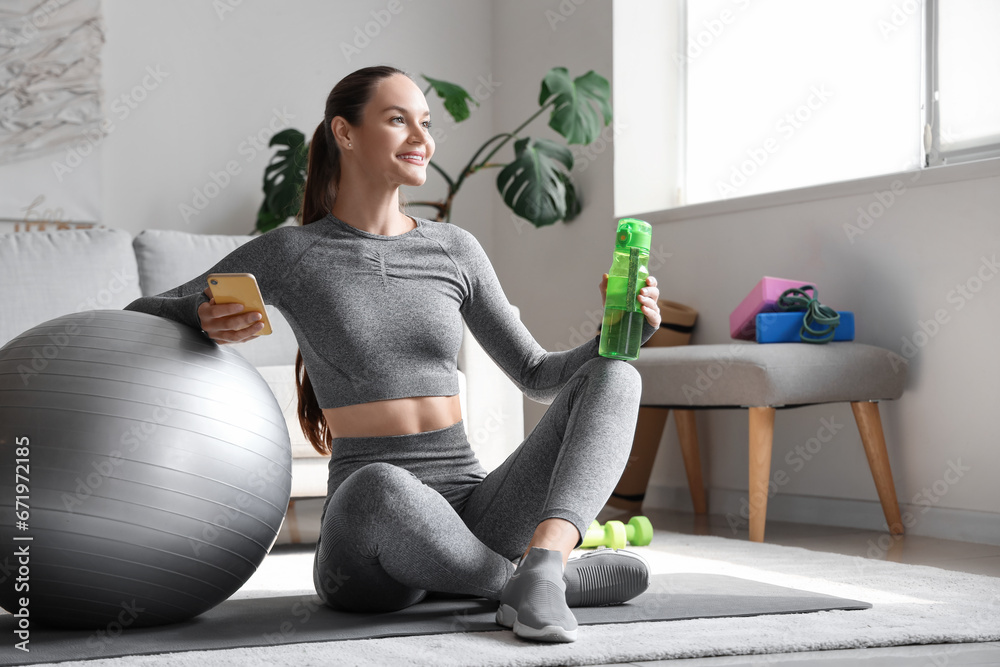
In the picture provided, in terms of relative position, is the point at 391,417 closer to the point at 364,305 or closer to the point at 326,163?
the point at 364,305

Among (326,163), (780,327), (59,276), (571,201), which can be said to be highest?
(571,201)

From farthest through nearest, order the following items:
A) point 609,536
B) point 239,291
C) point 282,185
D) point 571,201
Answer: point 571,201 → point 282,185 → point 609,536 → point 239,291

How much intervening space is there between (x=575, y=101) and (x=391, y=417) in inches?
92.8

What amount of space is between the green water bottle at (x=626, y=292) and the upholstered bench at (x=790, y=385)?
1.20m

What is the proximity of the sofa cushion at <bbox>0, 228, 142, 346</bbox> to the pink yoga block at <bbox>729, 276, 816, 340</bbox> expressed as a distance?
1797 mm

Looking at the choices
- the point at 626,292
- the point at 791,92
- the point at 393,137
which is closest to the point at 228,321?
the point at 393,137

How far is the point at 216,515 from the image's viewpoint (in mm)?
1413

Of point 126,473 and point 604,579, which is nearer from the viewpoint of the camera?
point 126,473

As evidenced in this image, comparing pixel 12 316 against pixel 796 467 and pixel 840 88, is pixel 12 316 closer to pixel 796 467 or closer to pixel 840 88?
pixel 796 467

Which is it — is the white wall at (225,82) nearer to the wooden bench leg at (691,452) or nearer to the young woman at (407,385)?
the wooden bench leg at (691,452)

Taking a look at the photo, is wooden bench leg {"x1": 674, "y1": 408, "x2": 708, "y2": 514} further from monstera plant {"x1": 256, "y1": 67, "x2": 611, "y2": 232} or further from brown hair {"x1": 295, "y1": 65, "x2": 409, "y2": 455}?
brown hair {"x1": 295, "y1": 65, "x2": 409, "y2": 455}

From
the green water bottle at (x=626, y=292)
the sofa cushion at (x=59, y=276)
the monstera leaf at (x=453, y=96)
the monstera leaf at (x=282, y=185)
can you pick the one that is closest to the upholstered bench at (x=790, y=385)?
the green water bottle at (x=626, y=292)

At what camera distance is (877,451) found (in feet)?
9.11

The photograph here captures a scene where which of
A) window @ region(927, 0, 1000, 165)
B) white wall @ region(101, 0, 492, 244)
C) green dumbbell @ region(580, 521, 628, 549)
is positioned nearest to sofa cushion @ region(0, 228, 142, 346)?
white wall @ region(101, 0, 492, 244)
